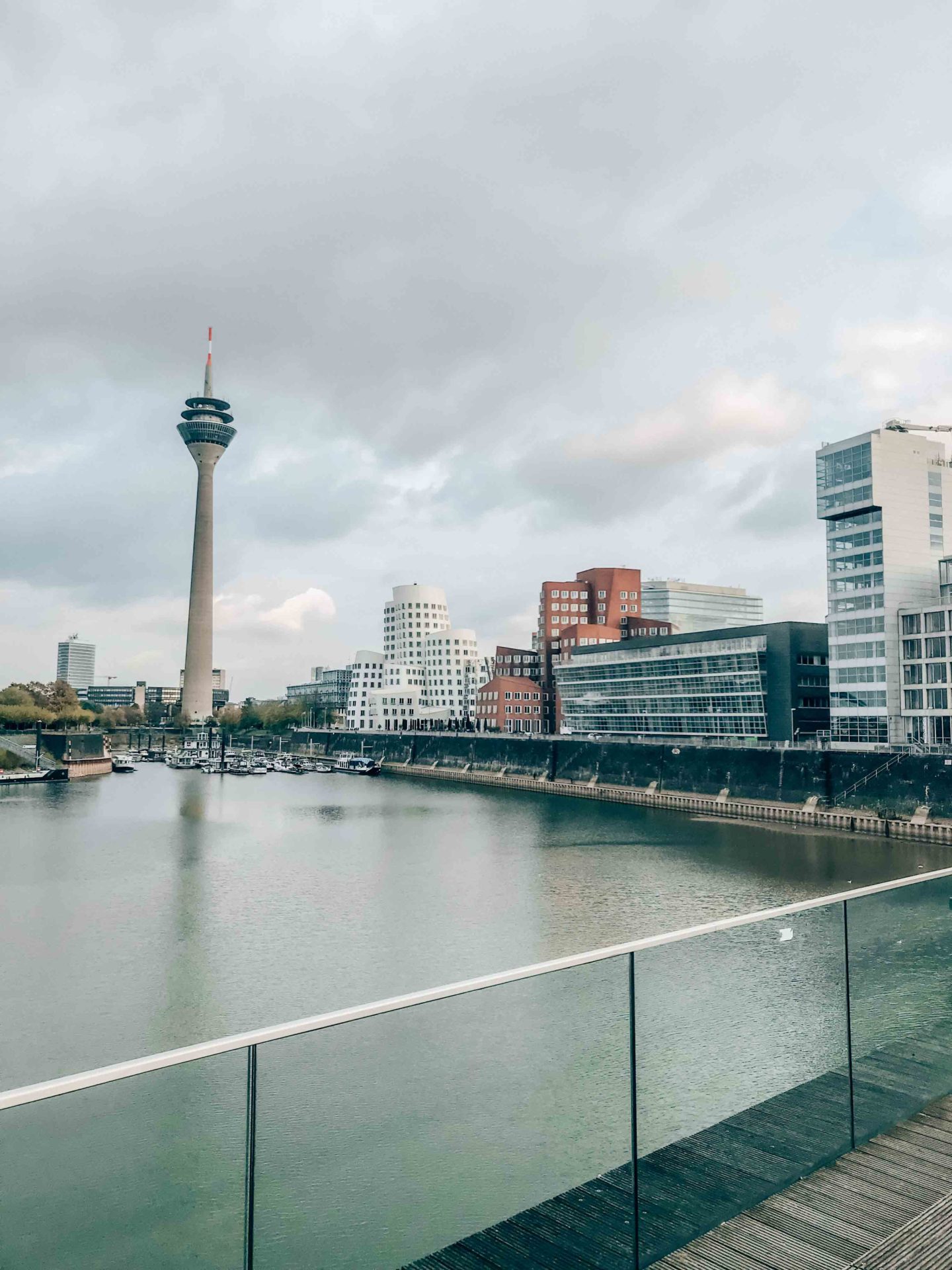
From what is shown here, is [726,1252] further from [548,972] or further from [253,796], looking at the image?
[253,796]

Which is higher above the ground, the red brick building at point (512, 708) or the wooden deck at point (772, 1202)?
the red brick building at point (512, 708)

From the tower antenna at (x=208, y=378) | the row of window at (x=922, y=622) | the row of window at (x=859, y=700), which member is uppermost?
the tower antenna at (x=208, y=378)

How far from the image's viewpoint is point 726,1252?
16.0 feet

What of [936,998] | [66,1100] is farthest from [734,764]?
[66,1100]

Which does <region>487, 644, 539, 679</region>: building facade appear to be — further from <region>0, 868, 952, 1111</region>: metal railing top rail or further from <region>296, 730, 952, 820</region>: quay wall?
<region>0, 868, 952, 1111</region>: metal railing top rail

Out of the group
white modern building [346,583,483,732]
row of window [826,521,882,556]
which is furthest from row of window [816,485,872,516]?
white modern building [346,583,483,732]

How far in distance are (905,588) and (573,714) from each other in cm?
4551

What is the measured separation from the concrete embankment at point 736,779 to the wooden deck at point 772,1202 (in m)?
48.0

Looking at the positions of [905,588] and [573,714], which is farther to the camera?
[573,714]

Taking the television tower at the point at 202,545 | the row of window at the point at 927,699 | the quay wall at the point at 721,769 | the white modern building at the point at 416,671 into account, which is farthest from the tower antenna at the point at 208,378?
the row of window at the point at 927,699

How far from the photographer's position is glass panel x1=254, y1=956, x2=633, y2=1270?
417cm

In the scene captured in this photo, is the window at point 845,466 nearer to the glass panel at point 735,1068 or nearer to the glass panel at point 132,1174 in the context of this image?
the glass panel at point 735,1068

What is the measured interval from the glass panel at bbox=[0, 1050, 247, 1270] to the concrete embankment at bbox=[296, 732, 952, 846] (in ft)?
168

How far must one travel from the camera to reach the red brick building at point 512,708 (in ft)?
418
